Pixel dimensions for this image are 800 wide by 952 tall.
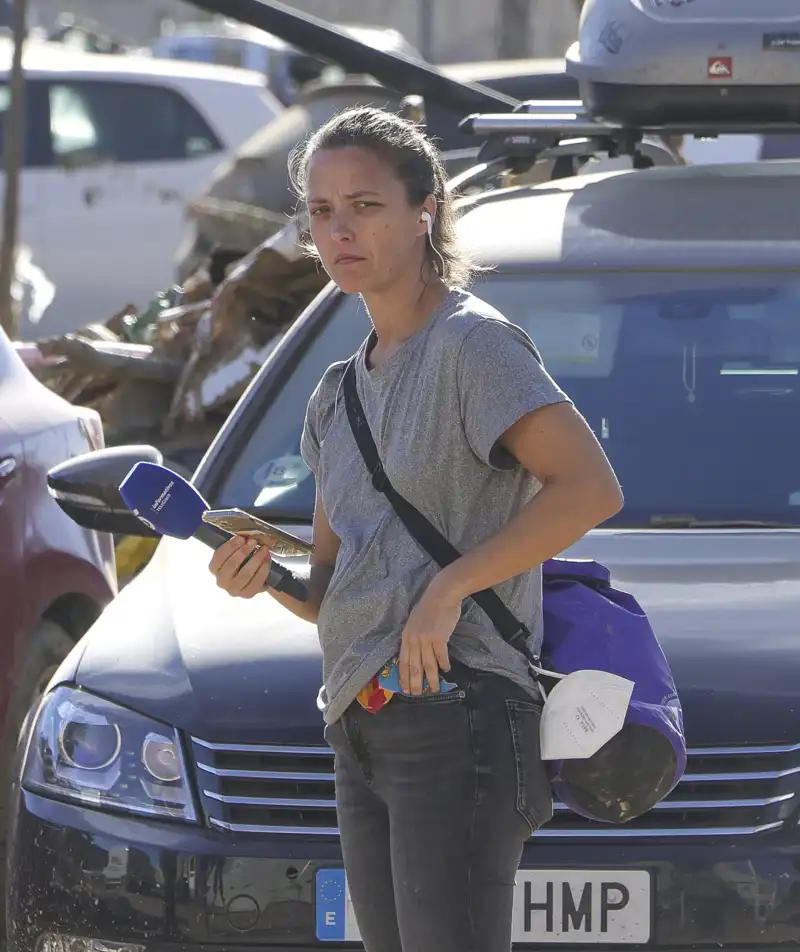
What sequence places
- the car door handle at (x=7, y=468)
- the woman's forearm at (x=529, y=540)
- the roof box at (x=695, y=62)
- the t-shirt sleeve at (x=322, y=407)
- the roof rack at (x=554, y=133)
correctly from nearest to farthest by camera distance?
the woman's forearm at (x=529, y=540), the t-shirt sleeve at (x=322, y=407), the car door handle at (x=7, y=468), the roof box at (x=695, y=62), the roof rack at (x=554, y=133)

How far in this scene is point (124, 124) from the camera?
12156mm

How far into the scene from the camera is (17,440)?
4.50 meters

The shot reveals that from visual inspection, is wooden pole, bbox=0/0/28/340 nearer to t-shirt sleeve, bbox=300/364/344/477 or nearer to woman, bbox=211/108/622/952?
t-shirt sleeve, bbox=300/364/344/477

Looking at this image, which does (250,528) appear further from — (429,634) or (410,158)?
(410,158)

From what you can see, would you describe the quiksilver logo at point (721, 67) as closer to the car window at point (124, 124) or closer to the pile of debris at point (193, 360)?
the pile of debris at point (193, 360)

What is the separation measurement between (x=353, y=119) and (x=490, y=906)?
104 cm

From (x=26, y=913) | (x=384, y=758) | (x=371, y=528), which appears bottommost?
(x=26, y=913)

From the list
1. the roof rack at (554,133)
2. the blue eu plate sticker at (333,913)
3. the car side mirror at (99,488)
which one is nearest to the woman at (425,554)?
the blue eu plate sticker at (333,913)

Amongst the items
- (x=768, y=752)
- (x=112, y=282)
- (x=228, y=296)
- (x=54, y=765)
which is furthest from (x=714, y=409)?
(x=112, y=282)

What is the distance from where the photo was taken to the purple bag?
247cm

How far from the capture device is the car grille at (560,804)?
9.93 ft

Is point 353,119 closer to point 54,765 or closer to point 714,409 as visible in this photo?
point 54,765

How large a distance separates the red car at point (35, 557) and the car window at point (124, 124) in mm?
7437

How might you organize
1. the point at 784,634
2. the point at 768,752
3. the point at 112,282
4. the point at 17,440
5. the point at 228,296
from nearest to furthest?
the point at 768,752, the point at 784,634, the point at 17,440, the point at 228,296, the point at 112,282
